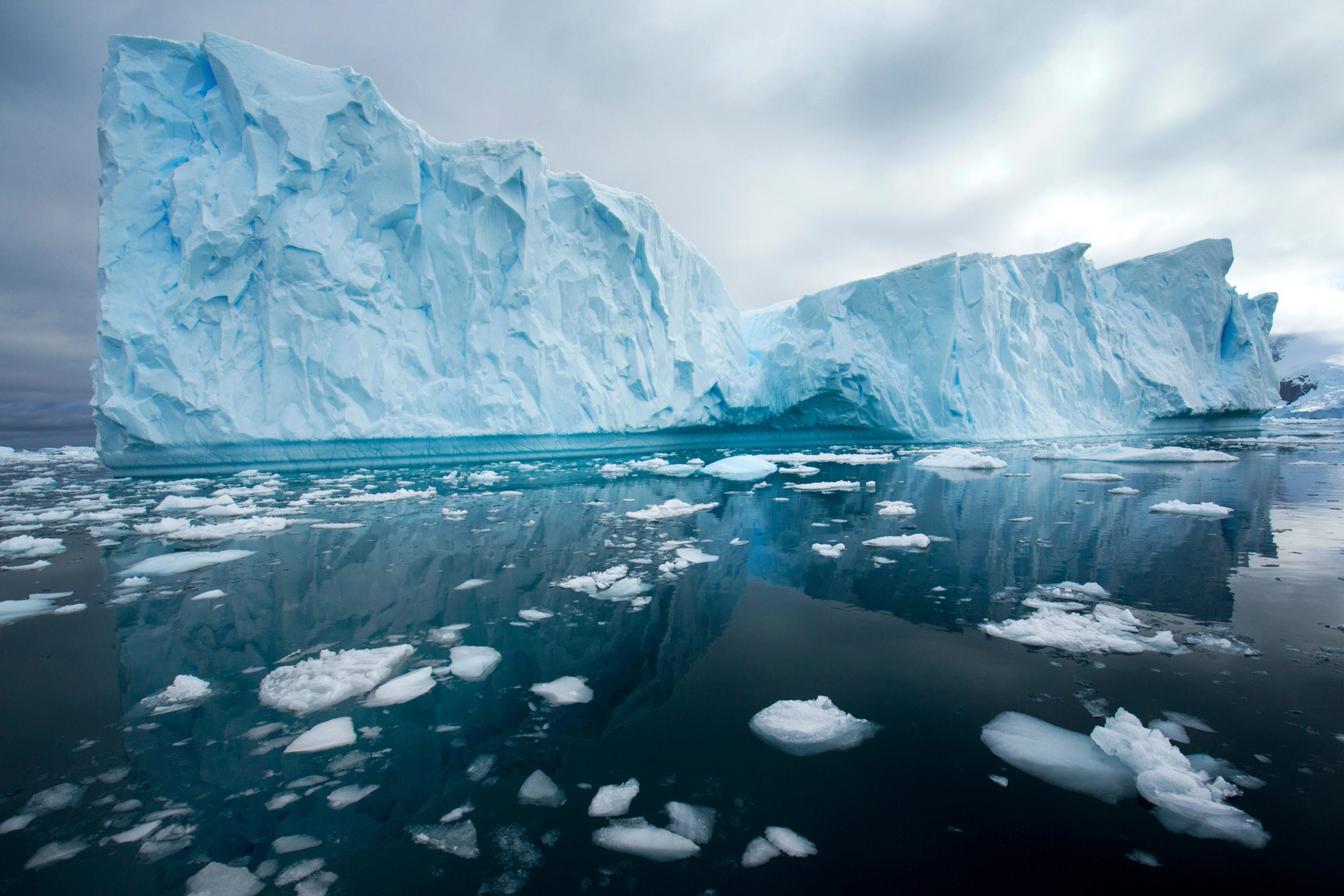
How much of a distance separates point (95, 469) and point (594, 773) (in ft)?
68.5

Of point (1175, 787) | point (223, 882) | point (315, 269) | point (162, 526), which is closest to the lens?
point (223, 882)

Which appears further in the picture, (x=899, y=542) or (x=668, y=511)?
(x=668, y=511)

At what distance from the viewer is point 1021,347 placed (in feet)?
68.7

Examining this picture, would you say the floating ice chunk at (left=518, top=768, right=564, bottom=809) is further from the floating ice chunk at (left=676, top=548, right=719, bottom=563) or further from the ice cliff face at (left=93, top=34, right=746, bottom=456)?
the ice cliff face at (left=93, top=34, right=746, bottom=456)

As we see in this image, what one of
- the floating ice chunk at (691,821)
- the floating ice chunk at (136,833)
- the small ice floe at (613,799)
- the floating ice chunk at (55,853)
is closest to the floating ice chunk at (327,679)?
the floating ice chunk at (136,833)

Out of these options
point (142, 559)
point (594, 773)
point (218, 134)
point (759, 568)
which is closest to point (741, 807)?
point (594, 773)

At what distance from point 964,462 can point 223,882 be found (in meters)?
12.4

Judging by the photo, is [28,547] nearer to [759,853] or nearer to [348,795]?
[348,795]

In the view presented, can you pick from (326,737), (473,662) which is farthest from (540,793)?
(473,662)

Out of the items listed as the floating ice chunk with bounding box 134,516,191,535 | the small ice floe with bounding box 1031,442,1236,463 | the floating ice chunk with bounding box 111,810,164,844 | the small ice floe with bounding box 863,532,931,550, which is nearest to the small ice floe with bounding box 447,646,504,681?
the floating ice chunk with bounding box 111,810,164,844

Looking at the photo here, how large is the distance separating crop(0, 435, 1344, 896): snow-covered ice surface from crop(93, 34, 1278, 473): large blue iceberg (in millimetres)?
7664

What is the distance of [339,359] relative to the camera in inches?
476

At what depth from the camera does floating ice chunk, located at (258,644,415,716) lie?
237 cm

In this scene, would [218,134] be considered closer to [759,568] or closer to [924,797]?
[759,568]
